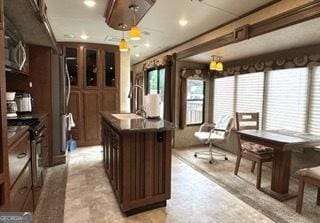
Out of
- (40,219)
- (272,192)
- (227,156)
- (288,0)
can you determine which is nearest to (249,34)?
(288,0)

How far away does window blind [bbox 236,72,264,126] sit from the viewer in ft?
14.3

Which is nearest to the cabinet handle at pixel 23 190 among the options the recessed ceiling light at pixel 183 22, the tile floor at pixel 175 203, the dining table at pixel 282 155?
the tile floor at pixel 175 203

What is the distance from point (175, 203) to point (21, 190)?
5.34 ft

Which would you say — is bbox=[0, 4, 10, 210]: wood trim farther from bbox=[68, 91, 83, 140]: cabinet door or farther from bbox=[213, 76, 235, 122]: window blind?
bbox=[213, 76, 235, 122]: window blind

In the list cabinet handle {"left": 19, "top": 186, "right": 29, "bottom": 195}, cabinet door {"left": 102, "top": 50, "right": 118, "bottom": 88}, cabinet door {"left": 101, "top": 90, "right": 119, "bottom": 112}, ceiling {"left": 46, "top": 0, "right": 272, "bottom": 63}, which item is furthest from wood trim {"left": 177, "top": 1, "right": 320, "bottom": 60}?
cabinet handle {"left": 19, "top": 186, "right": 29, "bottom": 195}

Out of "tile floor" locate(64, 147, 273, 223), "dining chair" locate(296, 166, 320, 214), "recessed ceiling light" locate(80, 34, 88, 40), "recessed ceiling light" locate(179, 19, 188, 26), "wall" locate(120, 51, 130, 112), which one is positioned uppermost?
"recessed ceiling light" locate(80, 34, 88, 40)

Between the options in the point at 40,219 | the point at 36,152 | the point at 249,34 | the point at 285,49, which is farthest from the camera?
the point at 285,49

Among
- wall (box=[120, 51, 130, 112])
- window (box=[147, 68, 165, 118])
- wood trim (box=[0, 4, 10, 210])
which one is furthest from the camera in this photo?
window (box=[147, 68, 165, 118])

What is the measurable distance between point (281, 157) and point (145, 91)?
5.02 meters

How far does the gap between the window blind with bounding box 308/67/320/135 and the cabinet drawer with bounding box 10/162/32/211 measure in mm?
3847

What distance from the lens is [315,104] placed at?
3354mm

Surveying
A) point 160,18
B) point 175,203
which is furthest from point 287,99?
point 175,203

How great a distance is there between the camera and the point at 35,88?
3.77 meters

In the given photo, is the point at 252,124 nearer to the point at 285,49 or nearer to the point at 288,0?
the point at 285,49
